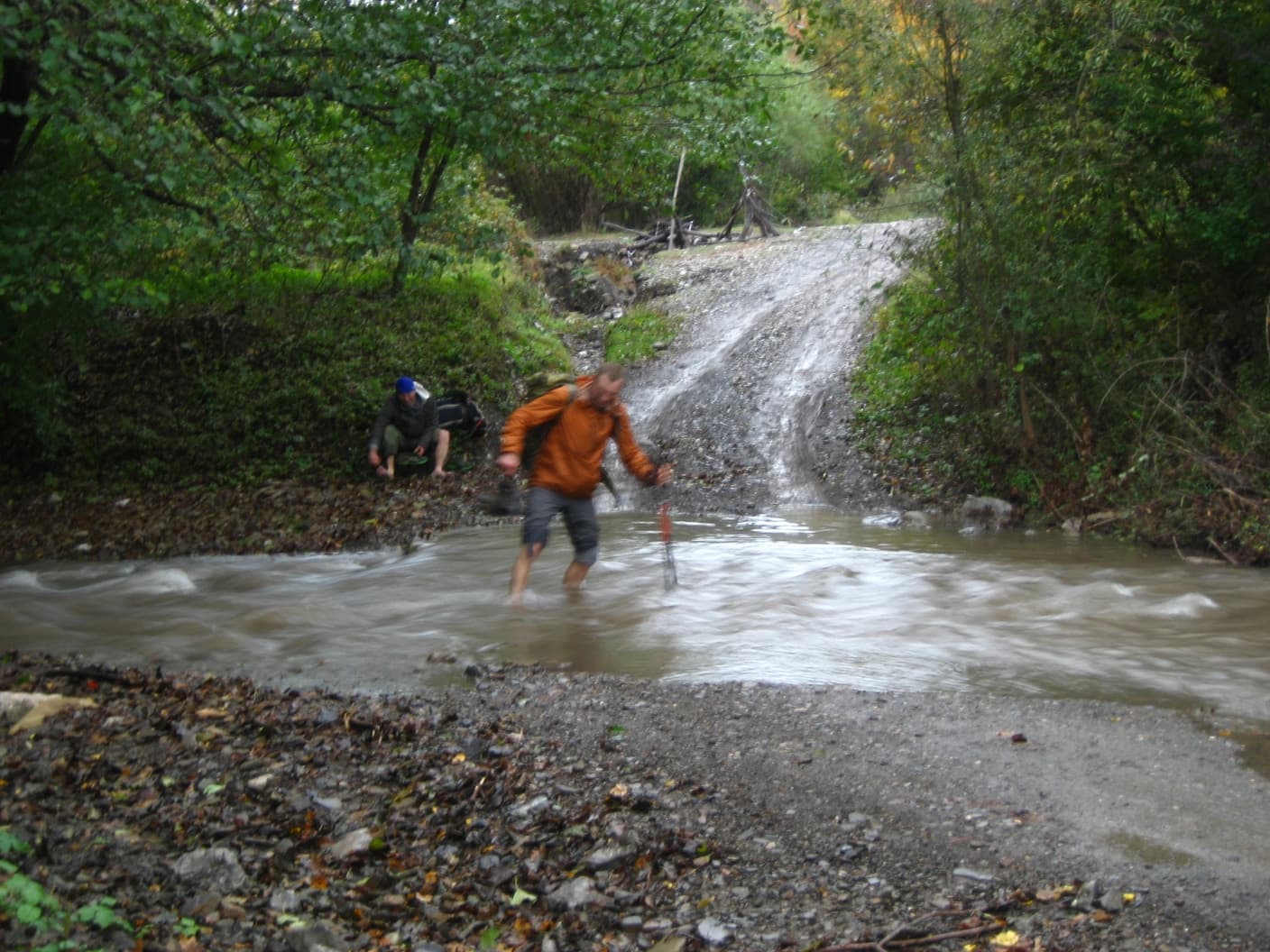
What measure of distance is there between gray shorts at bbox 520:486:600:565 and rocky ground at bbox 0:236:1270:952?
97.3 inches

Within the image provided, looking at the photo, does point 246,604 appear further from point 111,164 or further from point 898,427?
point 898,427

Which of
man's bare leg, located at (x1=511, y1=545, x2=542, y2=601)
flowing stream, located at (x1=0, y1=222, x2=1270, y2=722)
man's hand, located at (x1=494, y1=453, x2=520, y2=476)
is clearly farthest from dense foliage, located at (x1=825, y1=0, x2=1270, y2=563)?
man's hand, located at (x1=494, y1=453, x2=520, y2=476)

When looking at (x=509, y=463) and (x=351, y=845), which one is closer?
(x=351, y=845)

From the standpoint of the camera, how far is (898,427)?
17.4 m

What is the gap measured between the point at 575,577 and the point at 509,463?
1528 mm

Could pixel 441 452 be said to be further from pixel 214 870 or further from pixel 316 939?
pixel 316 939

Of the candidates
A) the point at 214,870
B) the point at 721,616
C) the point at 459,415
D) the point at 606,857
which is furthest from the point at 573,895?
the point at 459,415

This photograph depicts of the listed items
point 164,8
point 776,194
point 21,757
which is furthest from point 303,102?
point 776,194

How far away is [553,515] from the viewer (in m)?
9.63

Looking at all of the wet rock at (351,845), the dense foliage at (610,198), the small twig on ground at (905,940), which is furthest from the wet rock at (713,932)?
the dense foliage at (610,198)

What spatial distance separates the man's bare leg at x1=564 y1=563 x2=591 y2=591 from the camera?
10234 mm

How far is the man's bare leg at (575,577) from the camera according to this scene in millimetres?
10234

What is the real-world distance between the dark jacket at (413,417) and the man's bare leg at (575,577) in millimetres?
6194

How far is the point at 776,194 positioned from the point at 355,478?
21.0 meters
